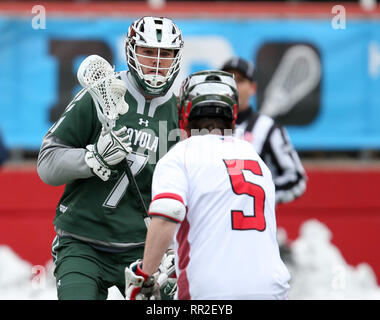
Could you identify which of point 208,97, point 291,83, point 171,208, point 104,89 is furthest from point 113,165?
point 291,83

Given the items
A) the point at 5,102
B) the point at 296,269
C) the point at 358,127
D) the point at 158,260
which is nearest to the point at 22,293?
the point at 5,102

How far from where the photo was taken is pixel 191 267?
2725mm

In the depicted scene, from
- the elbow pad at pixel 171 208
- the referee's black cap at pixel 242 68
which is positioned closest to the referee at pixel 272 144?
the referee's black cap at pixel 242 68

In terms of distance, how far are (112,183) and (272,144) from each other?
6.59 feet

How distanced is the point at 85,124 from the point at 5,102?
3698mm

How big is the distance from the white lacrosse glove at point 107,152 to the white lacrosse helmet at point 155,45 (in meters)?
0.32

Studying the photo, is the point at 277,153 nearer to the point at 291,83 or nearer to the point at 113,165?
the point at 291,83

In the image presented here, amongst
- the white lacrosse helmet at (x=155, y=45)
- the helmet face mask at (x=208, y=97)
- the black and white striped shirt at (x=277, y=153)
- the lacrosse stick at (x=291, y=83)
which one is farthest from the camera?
the lacrosse stick at (x=291, y=83)

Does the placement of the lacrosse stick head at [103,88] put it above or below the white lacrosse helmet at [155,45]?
below

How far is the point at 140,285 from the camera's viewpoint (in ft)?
9.53

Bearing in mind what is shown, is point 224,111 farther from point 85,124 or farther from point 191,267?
point 85,124

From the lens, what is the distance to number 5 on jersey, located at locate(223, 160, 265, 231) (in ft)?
8.84

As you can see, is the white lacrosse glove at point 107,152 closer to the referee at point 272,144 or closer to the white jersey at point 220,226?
the white jersey at point 220,226

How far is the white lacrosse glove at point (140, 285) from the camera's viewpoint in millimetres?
2883
